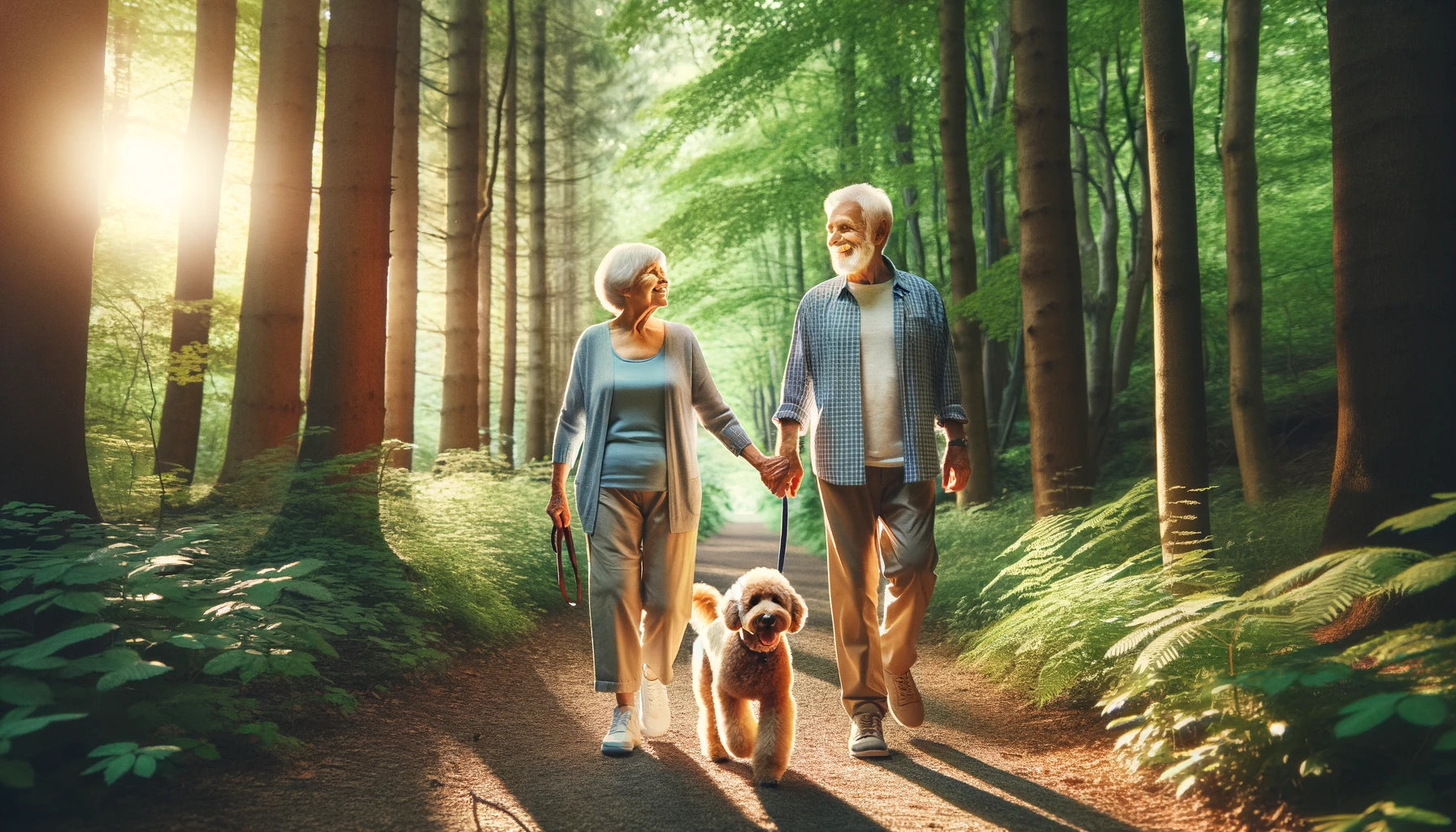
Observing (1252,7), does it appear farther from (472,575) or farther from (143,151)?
(143,151)

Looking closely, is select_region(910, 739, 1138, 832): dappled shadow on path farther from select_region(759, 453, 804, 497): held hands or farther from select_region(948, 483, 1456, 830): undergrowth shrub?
select_region(759, 453, 804, 497): held hands

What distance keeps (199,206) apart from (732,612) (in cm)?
932

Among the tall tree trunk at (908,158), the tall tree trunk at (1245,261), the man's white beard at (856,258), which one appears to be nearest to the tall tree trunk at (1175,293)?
the man's white beard at (856,258)

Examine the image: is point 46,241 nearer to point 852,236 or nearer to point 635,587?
point 635,587

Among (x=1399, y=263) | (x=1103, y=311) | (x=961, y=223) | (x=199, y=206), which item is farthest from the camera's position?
(x=1103, y=311)

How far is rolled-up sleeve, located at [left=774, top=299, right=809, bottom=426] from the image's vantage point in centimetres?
443

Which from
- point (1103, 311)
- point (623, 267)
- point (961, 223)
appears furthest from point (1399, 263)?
point (1103, 311)

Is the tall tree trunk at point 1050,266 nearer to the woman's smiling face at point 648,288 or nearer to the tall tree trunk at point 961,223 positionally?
the woman's smiling face at point 648,288

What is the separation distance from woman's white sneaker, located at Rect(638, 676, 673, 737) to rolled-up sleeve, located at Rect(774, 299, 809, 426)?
1410mm

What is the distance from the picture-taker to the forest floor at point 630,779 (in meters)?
3.15

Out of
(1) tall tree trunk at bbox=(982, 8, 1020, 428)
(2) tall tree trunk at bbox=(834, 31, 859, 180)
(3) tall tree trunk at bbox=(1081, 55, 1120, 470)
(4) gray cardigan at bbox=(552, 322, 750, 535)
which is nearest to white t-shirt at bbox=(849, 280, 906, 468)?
(4) gray cardigan at bbox=(552, 322, 750, 535)

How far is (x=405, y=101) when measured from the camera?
11.9 m

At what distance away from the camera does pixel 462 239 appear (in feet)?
39.5

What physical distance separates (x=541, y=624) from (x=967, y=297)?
5.61 m
